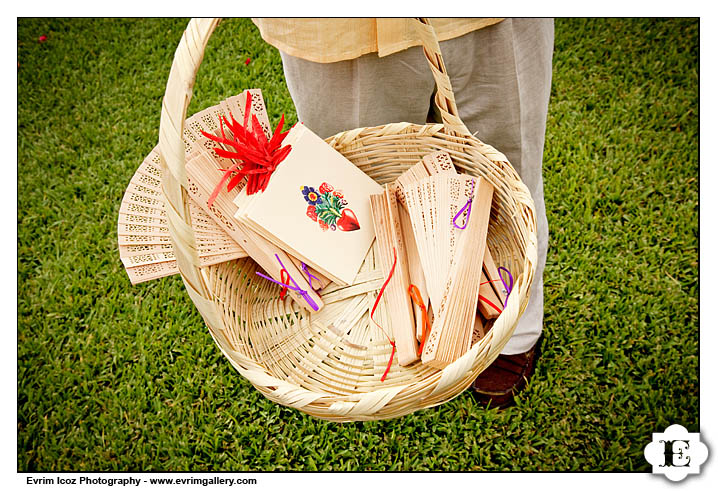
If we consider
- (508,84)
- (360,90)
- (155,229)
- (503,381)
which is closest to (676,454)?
(503,381)

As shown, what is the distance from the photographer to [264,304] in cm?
115

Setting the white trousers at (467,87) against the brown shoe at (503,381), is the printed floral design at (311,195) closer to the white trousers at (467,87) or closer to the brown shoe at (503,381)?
the white trousers at (467,87)

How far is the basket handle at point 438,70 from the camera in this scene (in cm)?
91

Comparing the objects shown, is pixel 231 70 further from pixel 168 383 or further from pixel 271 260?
pixel 271 260

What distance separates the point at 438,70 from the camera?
3.09 ft

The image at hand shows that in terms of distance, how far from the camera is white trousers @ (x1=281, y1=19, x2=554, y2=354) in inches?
42.2

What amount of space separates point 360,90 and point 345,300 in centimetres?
42

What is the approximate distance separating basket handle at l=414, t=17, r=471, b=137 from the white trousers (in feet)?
0.41

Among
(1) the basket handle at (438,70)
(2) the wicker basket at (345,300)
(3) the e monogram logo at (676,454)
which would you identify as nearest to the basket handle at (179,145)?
(2) the wicker basket at (345,300)

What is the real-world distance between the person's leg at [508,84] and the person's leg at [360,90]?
8 centimetres

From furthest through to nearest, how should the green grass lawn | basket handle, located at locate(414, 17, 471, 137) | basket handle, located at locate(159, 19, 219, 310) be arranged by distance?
1. the green grass lawn
2. basket handle, located at locate(414, 17, 471, 137)
3. basket handle, located at locate(159, 19, 219, 310)

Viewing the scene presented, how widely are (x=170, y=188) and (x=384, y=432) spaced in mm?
949

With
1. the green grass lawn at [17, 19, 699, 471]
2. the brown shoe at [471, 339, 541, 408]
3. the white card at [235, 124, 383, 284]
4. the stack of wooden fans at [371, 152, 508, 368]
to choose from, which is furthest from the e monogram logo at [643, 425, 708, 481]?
the white card at [235, 124, 383, 284]

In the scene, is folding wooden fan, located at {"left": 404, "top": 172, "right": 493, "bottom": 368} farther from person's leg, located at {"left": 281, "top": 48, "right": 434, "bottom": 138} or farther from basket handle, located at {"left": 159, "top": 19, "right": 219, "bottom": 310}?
basket handle, located at {"left": 159, "top": 19, "right": 219, "bottom": 310}
